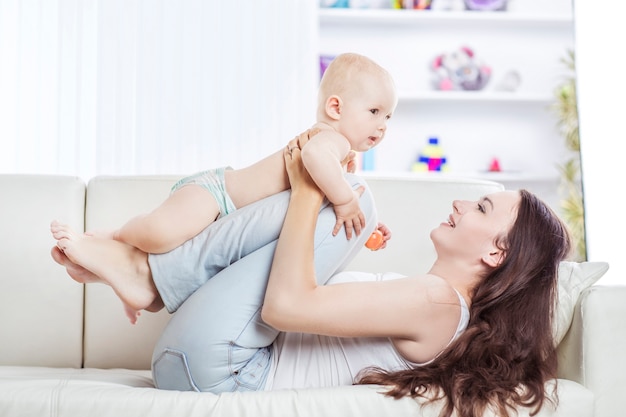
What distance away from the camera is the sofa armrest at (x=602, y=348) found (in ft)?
5.14

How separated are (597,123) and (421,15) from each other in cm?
127

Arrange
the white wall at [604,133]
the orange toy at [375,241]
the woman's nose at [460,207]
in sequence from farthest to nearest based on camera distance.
A: the white wall at [604,133], the orange toy at [375,241], the woman's nose at [460,207]

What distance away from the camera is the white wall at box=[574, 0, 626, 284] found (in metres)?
4.35

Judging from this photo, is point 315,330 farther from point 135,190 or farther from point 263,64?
point 263,64

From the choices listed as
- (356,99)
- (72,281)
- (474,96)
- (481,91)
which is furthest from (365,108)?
→ (481,91)

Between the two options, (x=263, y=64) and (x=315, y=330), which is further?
(x=263, y=64)

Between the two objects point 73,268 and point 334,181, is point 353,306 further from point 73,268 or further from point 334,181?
point 73,268

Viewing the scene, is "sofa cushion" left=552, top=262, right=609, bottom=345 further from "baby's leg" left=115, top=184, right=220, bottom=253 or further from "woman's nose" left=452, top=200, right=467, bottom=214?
"baby's leg" left=115, top=184, right=220, bottom=253

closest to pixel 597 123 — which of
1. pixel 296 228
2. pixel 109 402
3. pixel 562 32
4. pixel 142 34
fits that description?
pixel 562 32

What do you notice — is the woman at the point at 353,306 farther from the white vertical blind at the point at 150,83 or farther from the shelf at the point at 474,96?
the shelf at the point at 474,96

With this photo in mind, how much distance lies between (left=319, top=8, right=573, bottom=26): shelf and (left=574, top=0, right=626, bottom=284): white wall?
0.48 meters

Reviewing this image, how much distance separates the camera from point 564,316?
1.66 m

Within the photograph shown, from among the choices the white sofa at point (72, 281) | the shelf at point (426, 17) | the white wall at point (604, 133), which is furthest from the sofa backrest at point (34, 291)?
the white wall at point (604, 133)

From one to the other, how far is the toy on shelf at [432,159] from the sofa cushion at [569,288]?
314 cm
